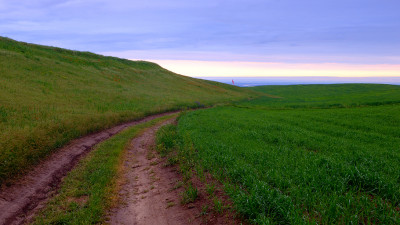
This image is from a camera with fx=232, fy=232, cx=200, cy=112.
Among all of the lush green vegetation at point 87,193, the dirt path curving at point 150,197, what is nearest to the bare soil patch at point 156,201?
the dirt path curving at point 150,197

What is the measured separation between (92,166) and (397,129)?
17.6 meters

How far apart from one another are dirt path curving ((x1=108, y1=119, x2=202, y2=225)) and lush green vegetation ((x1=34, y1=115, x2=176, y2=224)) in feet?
1.34

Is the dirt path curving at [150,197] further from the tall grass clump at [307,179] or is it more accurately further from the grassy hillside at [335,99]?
the grassy hillside at [335,99]

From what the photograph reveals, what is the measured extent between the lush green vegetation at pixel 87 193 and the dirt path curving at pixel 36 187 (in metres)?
0.42

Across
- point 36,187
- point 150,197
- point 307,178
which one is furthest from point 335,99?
point 36,187

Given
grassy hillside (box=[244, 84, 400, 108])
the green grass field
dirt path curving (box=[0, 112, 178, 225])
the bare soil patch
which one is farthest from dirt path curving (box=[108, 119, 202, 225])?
grassy hillside (box=[244, 84, 400, 108])

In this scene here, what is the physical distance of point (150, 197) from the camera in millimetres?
7613

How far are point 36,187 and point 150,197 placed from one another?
412 centimetres

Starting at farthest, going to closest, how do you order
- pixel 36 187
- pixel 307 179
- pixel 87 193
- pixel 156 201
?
pixel 36 187, pixel 87 193, pixel 156 201, pixel 307 179

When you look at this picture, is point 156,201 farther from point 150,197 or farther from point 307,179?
point 307,179

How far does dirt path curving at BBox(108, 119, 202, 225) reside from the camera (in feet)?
20.4

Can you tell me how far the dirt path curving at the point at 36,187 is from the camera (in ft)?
21.5

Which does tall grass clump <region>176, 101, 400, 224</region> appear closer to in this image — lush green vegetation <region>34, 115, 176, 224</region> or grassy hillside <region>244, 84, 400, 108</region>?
lush green vegetation <region>34, 115, 176, 224</region>

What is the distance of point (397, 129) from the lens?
47.5 ft
